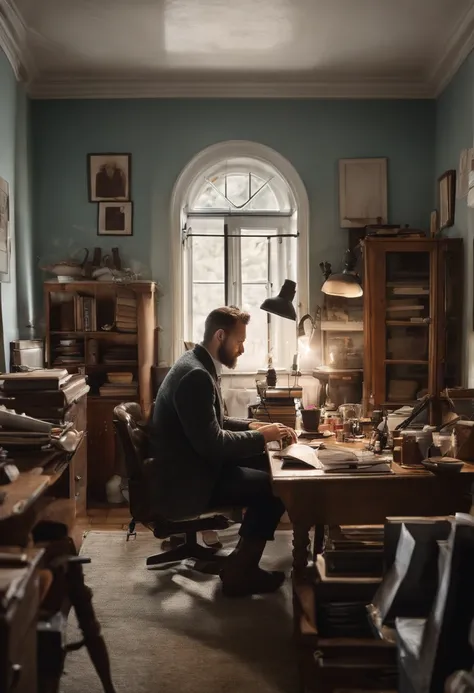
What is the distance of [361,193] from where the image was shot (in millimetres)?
5594

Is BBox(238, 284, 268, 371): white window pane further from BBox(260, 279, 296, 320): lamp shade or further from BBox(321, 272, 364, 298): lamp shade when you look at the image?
BBox(260, 279, 296, 320): lamp shade

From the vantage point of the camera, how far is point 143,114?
18.3ft

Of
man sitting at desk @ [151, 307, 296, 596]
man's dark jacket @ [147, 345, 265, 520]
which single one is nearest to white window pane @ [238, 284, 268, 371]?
man sitting at desk @ [151, 307, 296, 596]

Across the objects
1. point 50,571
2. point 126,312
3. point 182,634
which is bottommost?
point 182,634

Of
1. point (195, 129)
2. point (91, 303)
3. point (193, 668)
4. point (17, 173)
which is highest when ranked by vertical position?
point (195, 129)

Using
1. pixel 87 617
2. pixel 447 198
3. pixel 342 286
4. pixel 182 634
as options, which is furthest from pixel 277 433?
pixel 447 198

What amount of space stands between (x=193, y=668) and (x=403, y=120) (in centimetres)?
464

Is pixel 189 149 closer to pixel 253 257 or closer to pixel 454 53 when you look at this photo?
pixel 253 257

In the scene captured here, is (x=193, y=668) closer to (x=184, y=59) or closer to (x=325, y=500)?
(x=325, y=500)

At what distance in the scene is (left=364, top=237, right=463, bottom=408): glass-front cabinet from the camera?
4.89 m

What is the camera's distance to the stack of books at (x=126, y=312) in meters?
5.09

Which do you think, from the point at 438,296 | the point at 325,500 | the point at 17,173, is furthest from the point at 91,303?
→ the point at 325,500

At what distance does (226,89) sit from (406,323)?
2481mm

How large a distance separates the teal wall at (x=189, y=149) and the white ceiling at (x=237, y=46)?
138mm
